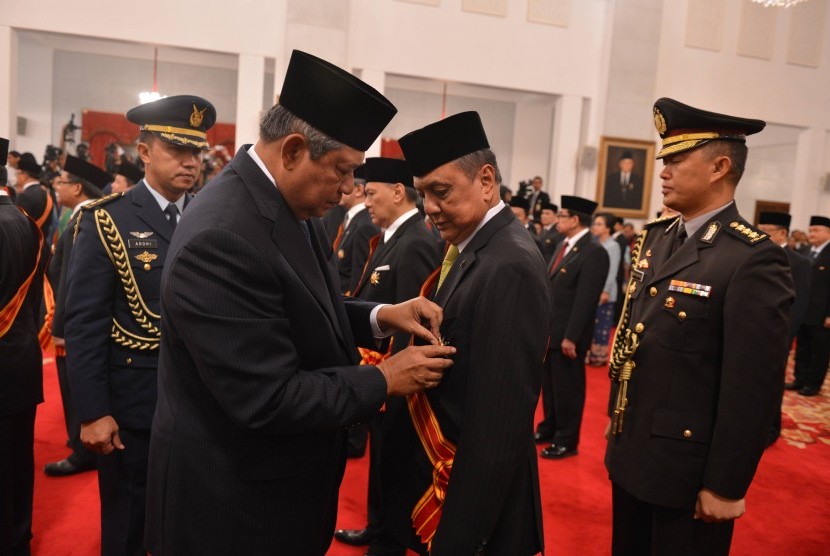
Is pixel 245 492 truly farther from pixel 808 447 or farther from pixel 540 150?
pixel 540 150

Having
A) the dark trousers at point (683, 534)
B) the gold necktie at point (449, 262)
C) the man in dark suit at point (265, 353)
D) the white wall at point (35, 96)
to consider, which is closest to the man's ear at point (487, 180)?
the gold necktie at point (449, 262)

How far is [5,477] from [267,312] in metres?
1.78

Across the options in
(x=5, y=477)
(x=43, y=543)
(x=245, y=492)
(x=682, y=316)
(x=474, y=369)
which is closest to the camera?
(x=245, y=492)

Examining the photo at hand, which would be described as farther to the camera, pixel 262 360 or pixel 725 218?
pixel 725 218

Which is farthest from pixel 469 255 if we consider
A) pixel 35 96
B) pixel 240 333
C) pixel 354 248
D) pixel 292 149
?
pixel 35 96

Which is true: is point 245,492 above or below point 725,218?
below

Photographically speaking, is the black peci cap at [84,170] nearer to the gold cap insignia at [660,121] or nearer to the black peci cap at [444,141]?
the black peci cap at [444,141]

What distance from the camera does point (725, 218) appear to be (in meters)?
1.87

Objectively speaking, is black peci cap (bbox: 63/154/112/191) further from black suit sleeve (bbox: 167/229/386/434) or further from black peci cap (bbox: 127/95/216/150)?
black suit sleeve (bbox: 167/229/386/434)

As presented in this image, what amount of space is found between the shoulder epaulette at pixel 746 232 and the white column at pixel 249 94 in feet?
26.9

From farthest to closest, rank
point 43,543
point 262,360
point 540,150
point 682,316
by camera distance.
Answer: point 540,150, point 43,543, point 682,316, point 262,360

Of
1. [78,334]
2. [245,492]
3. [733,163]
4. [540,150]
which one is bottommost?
[245,492]

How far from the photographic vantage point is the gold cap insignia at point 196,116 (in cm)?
240

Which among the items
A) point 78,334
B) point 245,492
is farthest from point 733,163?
point 78,334
